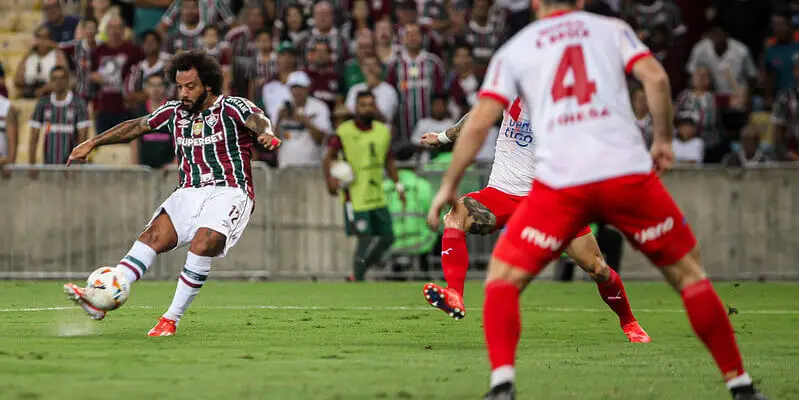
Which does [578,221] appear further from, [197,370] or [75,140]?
[75,140]

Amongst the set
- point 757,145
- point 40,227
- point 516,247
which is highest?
point 516,247

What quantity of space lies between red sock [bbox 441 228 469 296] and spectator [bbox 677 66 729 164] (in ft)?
33.5

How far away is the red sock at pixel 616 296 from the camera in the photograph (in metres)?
10.9

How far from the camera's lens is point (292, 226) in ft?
64.0

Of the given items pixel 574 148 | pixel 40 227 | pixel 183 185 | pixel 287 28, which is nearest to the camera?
pixel 574 148

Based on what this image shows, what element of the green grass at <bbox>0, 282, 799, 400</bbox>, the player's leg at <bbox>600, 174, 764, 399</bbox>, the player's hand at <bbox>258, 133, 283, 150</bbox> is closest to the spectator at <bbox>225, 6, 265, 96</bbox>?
the green grass at <bbox>0, 282, 799, 400</bbox>

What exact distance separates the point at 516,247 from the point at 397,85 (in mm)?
14022

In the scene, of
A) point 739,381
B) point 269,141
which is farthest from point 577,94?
point 269,141

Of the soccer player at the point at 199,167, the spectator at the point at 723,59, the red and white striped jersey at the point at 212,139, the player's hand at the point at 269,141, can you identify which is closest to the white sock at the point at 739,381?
the player's hand at the point at 269,141

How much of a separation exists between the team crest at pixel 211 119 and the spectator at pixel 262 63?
32.2 ft

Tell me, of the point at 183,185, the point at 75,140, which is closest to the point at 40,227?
the point at 75,140

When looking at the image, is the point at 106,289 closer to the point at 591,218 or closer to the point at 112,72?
the point at 591,218

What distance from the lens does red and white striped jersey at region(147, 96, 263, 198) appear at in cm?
1094

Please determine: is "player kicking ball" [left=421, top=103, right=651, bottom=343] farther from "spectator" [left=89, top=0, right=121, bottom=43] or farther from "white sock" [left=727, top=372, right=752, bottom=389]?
"spectator" [left=89, top=0, right=121, bottom=43]
